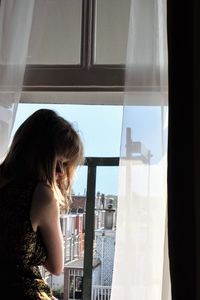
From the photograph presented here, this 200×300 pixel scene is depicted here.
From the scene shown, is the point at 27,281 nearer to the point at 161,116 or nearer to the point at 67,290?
the point at 67,290

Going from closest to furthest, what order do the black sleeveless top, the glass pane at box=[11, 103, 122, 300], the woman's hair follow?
the black sleeveless top
the woman's hair
the glass pane at box=[11, 103, 122, 300]

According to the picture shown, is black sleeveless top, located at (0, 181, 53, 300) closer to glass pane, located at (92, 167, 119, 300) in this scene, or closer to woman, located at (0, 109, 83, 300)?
woman, located at (0, 109, 83, 300)

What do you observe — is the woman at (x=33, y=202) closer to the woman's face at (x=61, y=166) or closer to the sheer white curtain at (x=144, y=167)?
the woman's face at (x=61, y=166)

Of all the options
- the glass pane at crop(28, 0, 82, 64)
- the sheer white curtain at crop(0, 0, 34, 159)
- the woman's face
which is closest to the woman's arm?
the woman's face

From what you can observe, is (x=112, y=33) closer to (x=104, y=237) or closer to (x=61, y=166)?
(x=61, y=166)

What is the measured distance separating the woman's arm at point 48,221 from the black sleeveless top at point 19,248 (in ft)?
0.06

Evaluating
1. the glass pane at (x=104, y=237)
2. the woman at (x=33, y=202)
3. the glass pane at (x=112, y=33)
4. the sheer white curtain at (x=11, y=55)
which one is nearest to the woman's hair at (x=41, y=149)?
the woman at (x=33, y=202)

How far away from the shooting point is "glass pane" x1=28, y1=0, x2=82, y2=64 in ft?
6.19

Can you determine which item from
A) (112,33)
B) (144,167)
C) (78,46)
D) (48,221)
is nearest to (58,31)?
(78,46)

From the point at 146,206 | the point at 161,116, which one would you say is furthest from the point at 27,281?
the point at 161,116

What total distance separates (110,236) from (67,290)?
0.28 m
